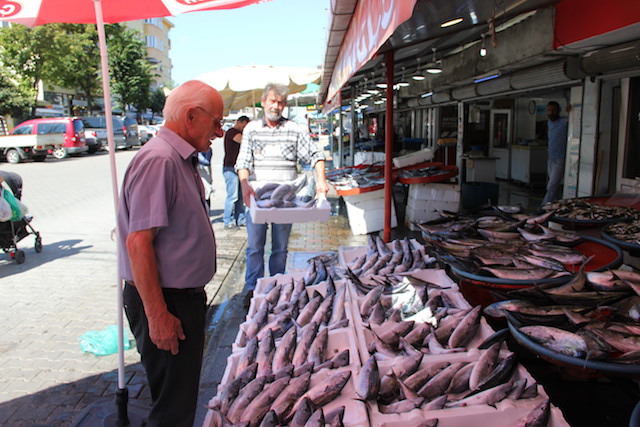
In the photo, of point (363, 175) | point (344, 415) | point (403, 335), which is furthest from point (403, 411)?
point (363, 175)

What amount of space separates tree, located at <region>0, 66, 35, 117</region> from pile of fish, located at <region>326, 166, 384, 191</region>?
2556 centimetres

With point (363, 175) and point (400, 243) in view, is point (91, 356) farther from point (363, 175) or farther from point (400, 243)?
point (363, 175)

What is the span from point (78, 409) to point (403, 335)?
7.86 feet

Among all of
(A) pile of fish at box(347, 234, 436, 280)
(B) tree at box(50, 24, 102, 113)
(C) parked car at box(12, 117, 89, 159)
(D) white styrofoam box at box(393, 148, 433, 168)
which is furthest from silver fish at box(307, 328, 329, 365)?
(B) tree at box(50, 24, 102, 113)

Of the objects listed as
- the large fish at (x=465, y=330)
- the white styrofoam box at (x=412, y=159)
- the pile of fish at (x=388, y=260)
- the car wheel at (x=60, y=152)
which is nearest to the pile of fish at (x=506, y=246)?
the pile of fish at (x=388, y=260)

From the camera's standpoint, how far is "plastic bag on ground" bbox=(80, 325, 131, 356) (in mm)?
4184

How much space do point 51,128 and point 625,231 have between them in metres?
26.7

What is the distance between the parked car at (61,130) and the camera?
23.8 meters

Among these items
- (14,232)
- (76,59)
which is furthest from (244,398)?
(76,59)

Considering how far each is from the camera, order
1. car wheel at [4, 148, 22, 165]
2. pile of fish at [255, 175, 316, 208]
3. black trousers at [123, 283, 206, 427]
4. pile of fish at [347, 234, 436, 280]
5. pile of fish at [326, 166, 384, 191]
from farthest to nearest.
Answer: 1. car wheel at [4, 148, 22, 165]
2. pile of fish at [326, 166, 384, 191]
3. pile of fish at [255, 175, 316, 208]
4. pile of fish at [347, 234, 436, 280]
5. black trousers at [123, 283, 206, 427]

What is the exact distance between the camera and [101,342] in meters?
4.27

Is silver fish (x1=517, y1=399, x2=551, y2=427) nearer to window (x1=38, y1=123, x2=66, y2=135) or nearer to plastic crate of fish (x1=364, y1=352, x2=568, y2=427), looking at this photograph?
plastic crate of fish (x1=364, y1=352, x2=568, y2=427)

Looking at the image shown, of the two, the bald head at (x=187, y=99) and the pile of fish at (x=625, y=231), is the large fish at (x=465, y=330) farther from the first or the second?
the bald head at (x=187, y=99)

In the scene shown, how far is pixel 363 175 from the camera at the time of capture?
31.0ft
